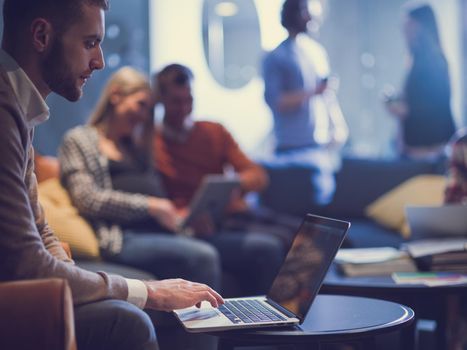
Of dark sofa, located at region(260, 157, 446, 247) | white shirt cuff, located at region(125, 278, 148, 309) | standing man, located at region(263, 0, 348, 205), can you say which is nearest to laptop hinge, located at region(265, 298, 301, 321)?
white shirt cuff, located at region(125, 278, 148, 309)

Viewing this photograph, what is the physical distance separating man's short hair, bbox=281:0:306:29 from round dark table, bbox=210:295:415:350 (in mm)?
2510

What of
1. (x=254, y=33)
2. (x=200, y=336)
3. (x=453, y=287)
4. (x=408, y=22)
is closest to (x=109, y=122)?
(x=200, y=336)

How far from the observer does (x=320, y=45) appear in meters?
6.05

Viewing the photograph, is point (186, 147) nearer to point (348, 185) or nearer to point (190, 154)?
point (190, 154)

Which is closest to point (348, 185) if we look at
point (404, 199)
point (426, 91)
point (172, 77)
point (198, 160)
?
point (404, 199)

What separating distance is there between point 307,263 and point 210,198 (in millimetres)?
1388

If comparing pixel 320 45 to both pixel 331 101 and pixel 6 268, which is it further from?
pixel 6 268

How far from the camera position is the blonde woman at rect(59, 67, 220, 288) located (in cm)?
280

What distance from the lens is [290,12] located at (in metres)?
4.06

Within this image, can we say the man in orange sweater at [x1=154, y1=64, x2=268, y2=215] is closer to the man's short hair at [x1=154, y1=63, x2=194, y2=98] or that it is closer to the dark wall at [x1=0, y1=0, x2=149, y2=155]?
the man's short hair at [x1=154, y1=63, x2=194, y2=98]

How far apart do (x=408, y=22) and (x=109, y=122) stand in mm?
2180

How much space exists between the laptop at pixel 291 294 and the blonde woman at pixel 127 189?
3.37 feet

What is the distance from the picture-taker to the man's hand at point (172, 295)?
1.50 m

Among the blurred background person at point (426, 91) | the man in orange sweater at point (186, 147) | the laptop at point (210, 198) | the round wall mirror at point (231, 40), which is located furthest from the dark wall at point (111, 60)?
the blurred background person at point (426, 91)
